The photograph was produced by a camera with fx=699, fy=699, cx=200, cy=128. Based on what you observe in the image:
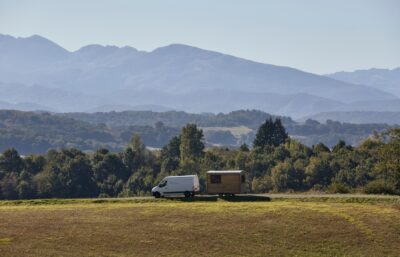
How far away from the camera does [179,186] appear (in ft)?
264

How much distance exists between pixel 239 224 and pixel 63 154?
427 ft

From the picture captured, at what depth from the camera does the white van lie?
80.3 meters

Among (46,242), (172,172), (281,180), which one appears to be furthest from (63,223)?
(172,172)

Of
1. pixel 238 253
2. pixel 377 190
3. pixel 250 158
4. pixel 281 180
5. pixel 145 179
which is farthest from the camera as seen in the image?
pixel 250 158

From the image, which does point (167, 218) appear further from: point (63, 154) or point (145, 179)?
point (63, 154)

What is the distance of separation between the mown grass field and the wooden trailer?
662 centimetres

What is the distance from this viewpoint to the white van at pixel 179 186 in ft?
263

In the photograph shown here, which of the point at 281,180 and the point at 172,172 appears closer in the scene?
the point at 281,180

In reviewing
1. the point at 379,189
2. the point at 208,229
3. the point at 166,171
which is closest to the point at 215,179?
the point at 208,229

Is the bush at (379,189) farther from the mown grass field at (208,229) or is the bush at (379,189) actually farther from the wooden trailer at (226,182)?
the wooden trailer at (226,182)

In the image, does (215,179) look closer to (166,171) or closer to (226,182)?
(226,182)

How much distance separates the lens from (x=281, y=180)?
164 meters

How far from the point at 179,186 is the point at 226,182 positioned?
5460 millimetres

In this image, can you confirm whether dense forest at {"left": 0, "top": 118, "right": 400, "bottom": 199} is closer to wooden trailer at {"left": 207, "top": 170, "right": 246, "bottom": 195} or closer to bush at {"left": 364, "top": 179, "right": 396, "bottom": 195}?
bush at {"left": 364, "top": 179, "right": 396, "bottom": 195}
